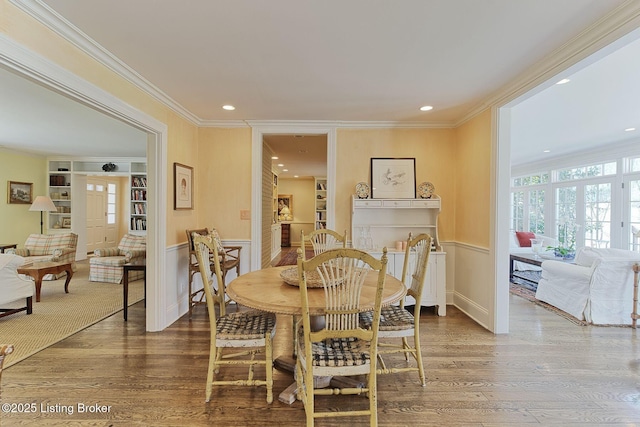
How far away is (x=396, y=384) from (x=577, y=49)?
2.80 meters

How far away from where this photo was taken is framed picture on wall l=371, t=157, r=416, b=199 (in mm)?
4008

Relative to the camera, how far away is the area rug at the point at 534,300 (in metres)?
3.50

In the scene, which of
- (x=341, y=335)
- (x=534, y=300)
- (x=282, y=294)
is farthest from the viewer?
(x=534, y=300)

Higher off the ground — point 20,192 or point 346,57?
point 346,57

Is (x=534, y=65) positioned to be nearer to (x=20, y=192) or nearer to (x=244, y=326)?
(x=244, y=326)

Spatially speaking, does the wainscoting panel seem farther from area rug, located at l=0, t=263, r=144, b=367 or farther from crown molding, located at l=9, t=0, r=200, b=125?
area rug, located at l=0, t=263, r=144, b=367

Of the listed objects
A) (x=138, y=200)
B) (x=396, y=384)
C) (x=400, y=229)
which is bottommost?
(x=396, y=384)

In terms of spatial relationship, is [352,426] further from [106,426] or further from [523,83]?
[523,83]

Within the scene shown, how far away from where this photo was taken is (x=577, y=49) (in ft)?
7.03

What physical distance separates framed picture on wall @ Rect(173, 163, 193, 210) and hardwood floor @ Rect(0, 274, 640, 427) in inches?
57.6

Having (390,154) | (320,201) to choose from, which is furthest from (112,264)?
(320,201)

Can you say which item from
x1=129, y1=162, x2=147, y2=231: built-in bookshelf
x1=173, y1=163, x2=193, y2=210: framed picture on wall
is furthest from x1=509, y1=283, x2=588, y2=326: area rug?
x1=129, y1=162, x2=147, y2=231: built-in bookshelf

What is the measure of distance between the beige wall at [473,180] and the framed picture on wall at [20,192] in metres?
8.62

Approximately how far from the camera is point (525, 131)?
477 cm
